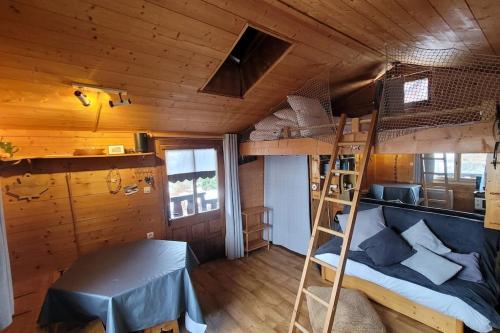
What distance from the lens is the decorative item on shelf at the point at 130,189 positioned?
303cm

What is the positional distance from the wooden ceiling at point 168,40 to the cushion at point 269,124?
61cm

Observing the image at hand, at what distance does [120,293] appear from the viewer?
185cm

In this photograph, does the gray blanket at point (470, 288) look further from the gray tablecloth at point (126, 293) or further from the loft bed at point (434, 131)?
the gray tablecloth at point (126, 293)

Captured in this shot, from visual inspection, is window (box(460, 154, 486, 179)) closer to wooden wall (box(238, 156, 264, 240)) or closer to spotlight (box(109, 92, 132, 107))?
wooden wall (box(238, 156, 264, 240))

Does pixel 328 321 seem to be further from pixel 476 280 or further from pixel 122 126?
pixel 122 126

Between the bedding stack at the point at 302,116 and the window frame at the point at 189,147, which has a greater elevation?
the bedding stack at the point at 302,116

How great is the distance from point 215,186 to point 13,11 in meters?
2.98

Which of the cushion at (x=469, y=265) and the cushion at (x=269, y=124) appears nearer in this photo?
the cushion at (x=469, y=265)

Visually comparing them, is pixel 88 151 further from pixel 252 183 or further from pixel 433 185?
pixel 433 185

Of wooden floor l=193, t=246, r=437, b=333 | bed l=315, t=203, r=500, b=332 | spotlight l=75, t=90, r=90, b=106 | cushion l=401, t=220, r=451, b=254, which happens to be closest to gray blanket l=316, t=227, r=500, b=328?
bed l=315, t=203, r=500, b=332

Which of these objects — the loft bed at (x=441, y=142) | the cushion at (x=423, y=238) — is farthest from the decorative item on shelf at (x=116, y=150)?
the cushion at (x=423, y=238)

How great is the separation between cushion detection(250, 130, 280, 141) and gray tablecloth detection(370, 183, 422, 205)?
113 inches

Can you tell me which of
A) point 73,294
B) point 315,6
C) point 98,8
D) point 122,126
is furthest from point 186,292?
point 315,6

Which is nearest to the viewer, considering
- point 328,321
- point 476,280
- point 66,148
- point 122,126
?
point 328,321
